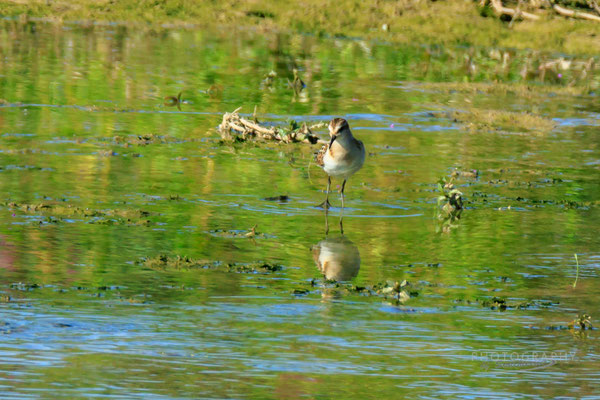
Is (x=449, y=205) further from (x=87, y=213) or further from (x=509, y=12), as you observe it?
(x=509, y=12)

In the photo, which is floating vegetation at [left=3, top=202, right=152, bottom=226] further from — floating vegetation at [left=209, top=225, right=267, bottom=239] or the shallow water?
floating vegetation at [left=209, top=225, right=267, bottom=239]

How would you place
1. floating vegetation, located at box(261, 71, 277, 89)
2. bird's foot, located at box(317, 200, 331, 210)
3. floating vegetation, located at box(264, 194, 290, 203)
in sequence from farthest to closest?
floating vegetation, located at box(261, 71, 277, 89)
floating vegetation, located at box(264, 194, 290, 203)
bird's foot, located at box(317, 200, 331, 210)

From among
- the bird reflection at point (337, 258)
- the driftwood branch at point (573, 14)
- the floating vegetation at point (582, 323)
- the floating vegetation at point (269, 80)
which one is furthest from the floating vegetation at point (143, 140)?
the driftwood branch at point (573, 14)

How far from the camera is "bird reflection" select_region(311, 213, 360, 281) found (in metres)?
8.98

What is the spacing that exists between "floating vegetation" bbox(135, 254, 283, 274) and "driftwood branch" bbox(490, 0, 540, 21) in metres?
21.9

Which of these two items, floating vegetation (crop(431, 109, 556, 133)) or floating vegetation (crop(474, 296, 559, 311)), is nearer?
floating vegetation (crop(474, 296, 559, 311))

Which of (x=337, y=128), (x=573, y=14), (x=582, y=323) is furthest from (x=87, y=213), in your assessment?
(x=573, y=14)

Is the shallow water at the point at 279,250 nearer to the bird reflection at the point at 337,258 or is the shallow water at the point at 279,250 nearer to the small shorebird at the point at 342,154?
the bird reflection at the point at 337,258

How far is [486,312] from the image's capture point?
7.99m

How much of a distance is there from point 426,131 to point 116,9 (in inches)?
608

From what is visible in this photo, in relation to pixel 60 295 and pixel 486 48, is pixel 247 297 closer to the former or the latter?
pixel 60 295

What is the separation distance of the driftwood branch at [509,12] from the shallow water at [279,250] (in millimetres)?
9886

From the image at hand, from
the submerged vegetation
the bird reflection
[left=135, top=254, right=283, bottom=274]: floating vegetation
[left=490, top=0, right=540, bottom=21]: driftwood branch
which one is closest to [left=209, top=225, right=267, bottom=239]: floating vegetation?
the bird reflection

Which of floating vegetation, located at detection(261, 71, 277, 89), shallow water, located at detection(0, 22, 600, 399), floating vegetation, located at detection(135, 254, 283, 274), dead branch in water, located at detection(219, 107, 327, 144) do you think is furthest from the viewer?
floating vegetation, located at detection(261, 71, 277, 89)
